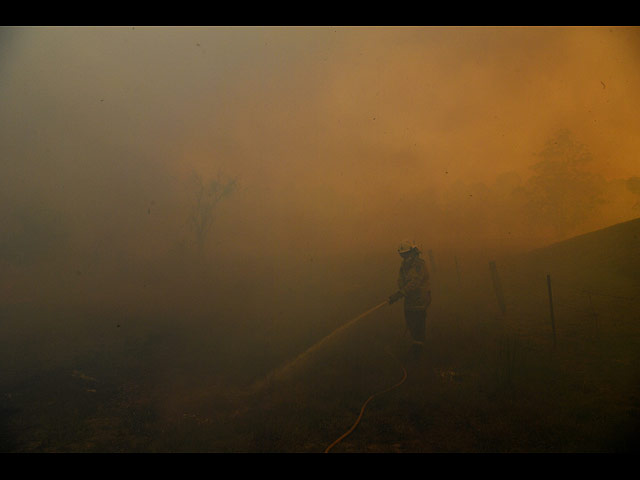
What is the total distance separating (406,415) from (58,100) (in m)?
7.82

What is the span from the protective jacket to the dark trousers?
0.06 m

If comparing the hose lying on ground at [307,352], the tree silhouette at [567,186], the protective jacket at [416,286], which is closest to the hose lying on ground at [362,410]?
the hose lying on ground at [307,352]

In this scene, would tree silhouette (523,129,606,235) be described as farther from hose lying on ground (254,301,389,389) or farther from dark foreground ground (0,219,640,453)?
hose lying on ground (254,301,389,389)

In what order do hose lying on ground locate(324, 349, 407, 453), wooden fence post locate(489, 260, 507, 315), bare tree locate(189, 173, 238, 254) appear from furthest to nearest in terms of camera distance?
bare tree locate(189, 173, 238, 254)
wooden fence post locate(489, 260, 507, 315)
hose lying on ground locate(324, 349, 407, 453)

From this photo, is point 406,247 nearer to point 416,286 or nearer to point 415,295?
point 416,286

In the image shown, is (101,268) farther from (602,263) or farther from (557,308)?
(602,263)

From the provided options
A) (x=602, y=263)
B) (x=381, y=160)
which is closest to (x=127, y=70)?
(x=381, y=160)

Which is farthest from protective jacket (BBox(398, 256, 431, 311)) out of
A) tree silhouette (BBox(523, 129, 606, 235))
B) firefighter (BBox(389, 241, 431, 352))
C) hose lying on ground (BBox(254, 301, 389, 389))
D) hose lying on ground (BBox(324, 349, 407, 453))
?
tree silhouette (BBox(523, 129, 606, 235))

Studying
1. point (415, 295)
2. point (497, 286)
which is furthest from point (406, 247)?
point (497, 286)

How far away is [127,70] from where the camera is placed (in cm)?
536

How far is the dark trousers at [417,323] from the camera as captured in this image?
4195mm

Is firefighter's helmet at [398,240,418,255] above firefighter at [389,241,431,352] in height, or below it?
above

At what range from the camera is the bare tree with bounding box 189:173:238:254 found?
4980mm

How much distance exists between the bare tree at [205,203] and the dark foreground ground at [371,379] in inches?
62.4
